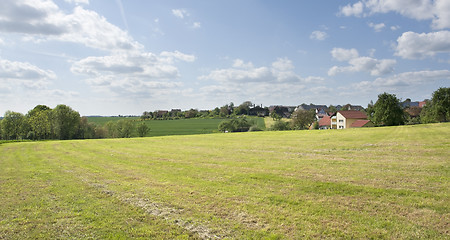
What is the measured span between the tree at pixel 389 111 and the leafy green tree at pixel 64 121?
291ft

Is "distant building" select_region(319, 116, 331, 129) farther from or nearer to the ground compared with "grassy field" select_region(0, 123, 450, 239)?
farther from the ground

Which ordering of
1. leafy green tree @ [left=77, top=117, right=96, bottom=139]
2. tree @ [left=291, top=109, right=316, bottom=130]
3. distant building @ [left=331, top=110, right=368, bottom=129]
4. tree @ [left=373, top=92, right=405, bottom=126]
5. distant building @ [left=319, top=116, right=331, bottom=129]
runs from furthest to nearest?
distant building @ [left=319, top=116, right=331, bottom=129] → tree @ [left=291, top=109, right=316, bottom=130] → leafy green tree @ [left=77, top=117, right=96, bottom=139] → distant building @ [left=331, top=110, right=368, bottom=129] → tree @ [left=373, top=92, right=405, bottom=126]

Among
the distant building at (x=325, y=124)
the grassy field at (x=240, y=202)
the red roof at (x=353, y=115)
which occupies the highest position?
the red roof at (x=353, y=115)

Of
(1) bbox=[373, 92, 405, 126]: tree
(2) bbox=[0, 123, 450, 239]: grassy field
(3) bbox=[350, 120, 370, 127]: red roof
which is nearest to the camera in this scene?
(2) bbox=[0, 123, 450, 239]: grassy field

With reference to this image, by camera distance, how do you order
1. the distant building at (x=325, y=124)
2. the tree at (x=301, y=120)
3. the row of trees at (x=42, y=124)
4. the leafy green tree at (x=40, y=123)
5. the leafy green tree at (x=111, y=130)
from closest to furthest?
the leafy green tree at (x=40, y=123) < the row of trees at (x=42, y=124) < the tree at (x=301, y=120) < the distant building at (x=325, y=124) < the leafy green tree at (x=111, y=130)

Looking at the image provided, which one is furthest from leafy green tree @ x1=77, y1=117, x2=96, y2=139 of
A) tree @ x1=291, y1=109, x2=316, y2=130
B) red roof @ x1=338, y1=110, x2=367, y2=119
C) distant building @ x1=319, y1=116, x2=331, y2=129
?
red roof @ x1=338, y1=110, x2=367, y2=119

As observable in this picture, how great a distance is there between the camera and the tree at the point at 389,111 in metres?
63.2

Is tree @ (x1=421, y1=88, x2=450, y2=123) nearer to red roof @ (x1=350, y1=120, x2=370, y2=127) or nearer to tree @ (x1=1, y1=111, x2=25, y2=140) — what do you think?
red roof @ (x1=350, y1=120, x2=370, y2=127)

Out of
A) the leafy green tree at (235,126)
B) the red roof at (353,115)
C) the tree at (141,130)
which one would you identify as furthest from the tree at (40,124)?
the red roof at (353,115)

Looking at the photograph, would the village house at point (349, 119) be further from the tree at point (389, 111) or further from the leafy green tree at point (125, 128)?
the leafy green tree at point (125, 128)

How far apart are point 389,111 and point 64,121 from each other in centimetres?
9190

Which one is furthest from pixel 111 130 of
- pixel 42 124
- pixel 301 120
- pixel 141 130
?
pixel 301 120

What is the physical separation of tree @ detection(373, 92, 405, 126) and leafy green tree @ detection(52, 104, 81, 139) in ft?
291

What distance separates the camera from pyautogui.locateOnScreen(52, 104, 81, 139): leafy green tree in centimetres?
7519
